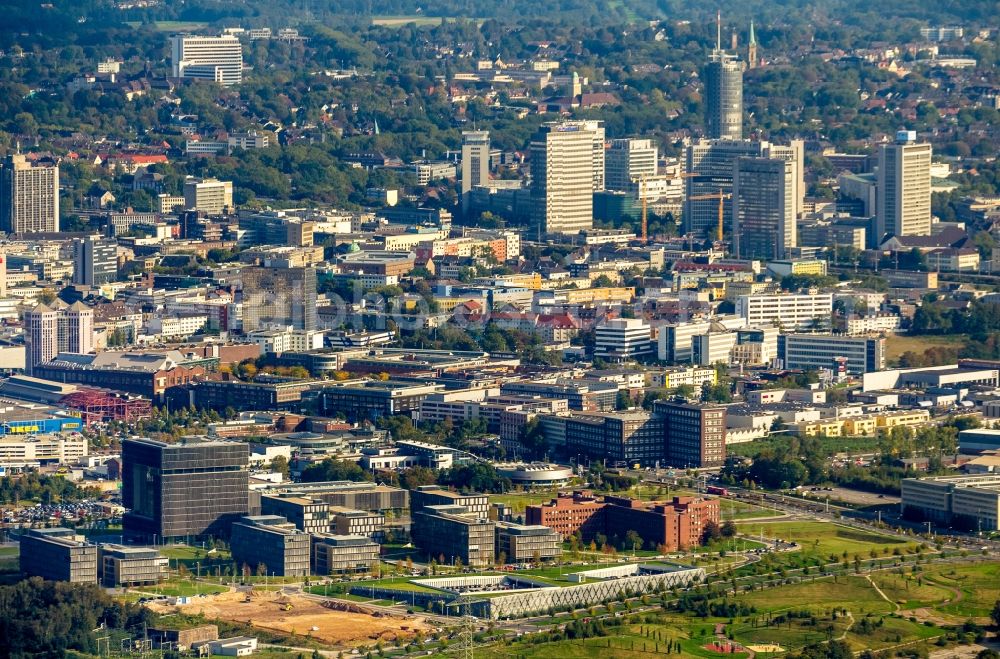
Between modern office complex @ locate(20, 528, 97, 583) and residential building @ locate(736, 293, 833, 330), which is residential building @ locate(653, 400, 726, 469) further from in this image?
residential building @ locate(736, 293, 833, 330)

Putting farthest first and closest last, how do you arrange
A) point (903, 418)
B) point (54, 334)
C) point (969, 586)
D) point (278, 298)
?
1. point (278, 298)
2. point (54, 334)
3. point (903, 418)
4. point (969, 586)

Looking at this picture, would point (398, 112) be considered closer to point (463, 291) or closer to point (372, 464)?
point (463, 291)

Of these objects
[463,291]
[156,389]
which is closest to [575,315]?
[463,291]

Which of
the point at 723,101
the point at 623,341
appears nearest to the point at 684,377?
the point at 623,341

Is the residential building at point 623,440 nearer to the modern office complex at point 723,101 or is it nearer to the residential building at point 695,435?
the residential building at point 695,435

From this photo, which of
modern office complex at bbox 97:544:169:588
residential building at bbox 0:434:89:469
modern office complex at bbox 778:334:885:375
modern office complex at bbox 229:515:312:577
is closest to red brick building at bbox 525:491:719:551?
modern office complex at bbox 229:515:312:577

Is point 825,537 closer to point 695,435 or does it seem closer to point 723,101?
point 695,435
